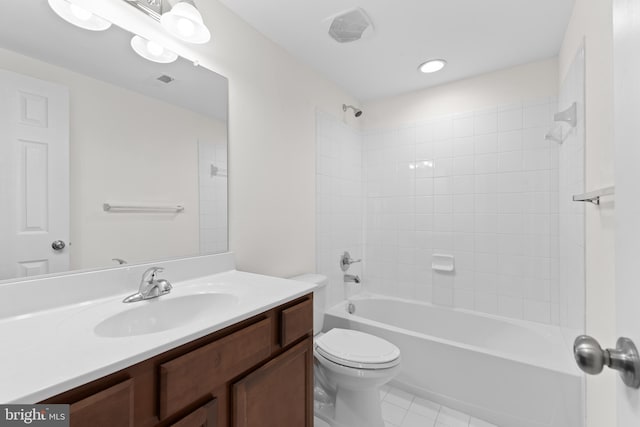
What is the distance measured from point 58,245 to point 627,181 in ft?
4.79

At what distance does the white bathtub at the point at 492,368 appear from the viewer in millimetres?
1438

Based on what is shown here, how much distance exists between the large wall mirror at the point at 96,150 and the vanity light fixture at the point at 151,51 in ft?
0.08

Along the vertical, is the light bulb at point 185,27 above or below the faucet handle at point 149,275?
above

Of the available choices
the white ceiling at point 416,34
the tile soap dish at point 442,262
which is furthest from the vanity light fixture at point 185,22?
the tile soap dish at point 442,262

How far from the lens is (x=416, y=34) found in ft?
5.65

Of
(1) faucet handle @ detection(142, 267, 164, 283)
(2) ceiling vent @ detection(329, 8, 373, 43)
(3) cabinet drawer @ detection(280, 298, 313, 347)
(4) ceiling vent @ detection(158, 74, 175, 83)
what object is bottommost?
(3) cabinet drawer @ detection(280, 298, 313, 347)

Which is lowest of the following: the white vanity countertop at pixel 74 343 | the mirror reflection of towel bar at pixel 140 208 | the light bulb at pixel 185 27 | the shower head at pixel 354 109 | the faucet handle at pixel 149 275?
the white vanity countertop at pixel 74 343

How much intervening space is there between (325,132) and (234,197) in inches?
42.1

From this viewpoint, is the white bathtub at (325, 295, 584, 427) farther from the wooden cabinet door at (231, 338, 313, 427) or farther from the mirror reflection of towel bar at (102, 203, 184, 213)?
the mirror reflection of towel bar at (102, 203, 184, 213)

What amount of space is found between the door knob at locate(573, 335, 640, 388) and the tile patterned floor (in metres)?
1.51

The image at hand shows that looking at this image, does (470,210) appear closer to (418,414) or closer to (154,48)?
(418,414)

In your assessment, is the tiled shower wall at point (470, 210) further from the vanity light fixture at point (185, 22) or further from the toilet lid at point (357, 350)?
the vanity light fixture at point (185, 22)

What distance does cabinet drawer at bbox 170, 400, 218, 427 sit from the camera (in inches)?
27.3

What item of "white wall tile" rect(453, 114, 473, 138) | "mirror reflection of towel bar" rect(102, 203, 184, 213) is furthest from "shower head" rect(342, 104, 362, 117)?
"mirror reflection of towel bar" rect(102, 203, 184, 213)
